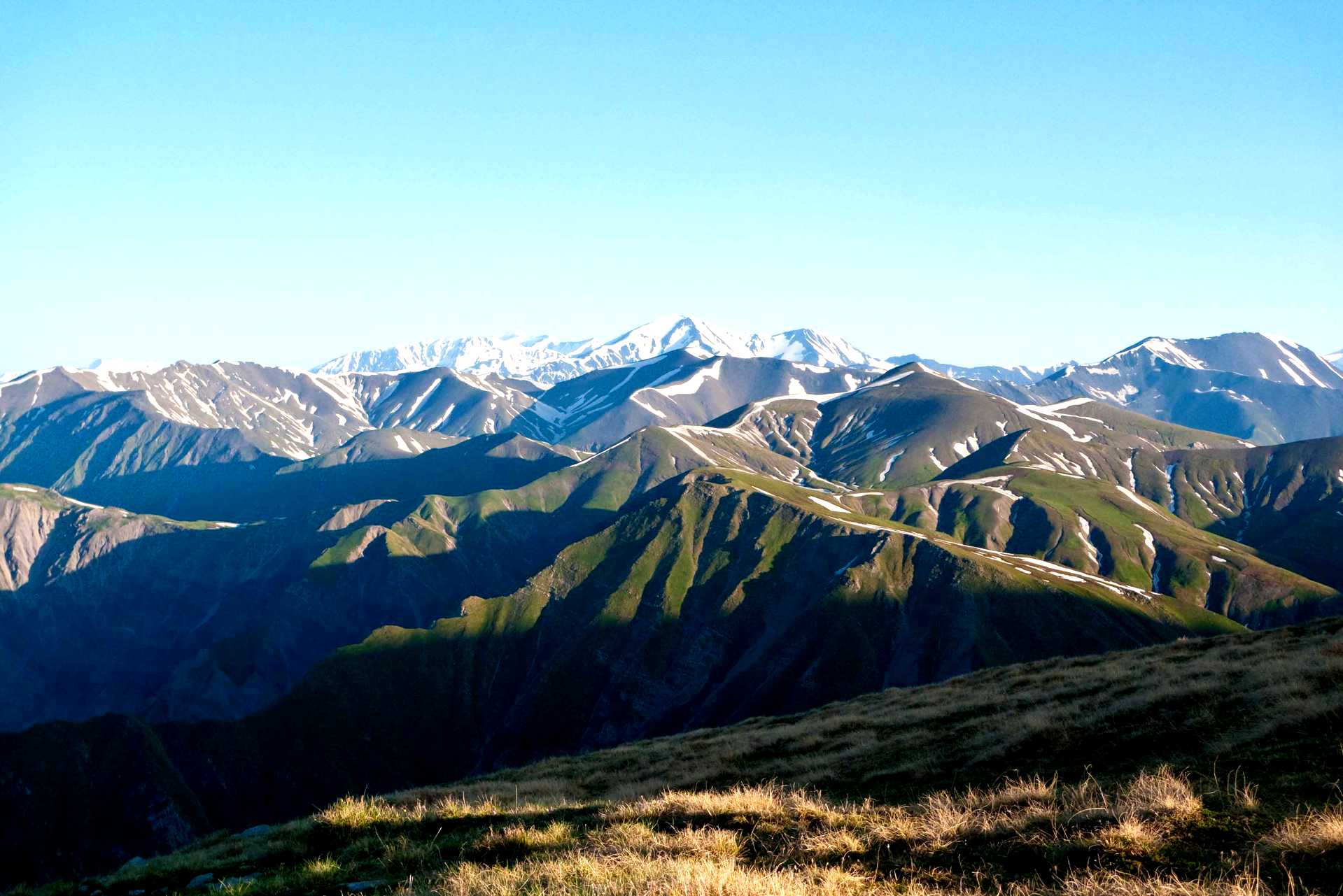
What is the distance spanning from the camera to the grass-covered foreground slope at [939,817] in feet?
35.0

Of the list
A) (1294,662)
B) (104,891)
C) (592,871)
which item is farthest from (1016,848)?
(104,891)

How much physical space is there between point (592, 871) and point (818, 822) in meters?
5.23

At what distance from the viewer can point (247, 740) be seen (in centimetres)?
19500

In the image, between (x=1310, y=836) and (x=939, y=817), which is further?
(x=939, y=817)

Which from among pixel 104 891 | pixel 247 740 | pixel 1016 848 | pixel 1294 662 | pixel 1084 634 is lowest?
pixel 247 740

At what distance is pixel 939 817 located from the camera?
44.4 feet

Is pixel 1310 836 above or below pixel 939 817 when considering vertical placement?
above

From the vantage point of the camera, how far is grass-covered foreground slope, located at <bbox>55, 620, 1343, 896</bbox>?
10.7m

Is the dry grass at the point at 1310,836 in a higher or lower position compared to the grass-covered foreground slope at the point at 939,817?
higher

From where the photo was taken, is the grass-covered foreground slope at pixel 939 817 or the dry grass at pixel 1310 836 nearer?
the dry grass at pixel 1310 836

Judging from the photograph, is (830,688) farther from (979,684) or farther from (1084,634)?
(979,684)

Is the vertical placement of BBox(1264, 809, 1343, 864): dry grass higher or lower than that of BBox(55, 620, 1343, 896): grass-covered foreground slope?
higher

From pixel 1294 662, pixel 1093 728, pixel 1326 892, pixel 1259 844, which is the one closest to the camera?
pixel 1326 892

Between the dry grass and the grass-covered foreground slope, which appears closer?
the dry grass
